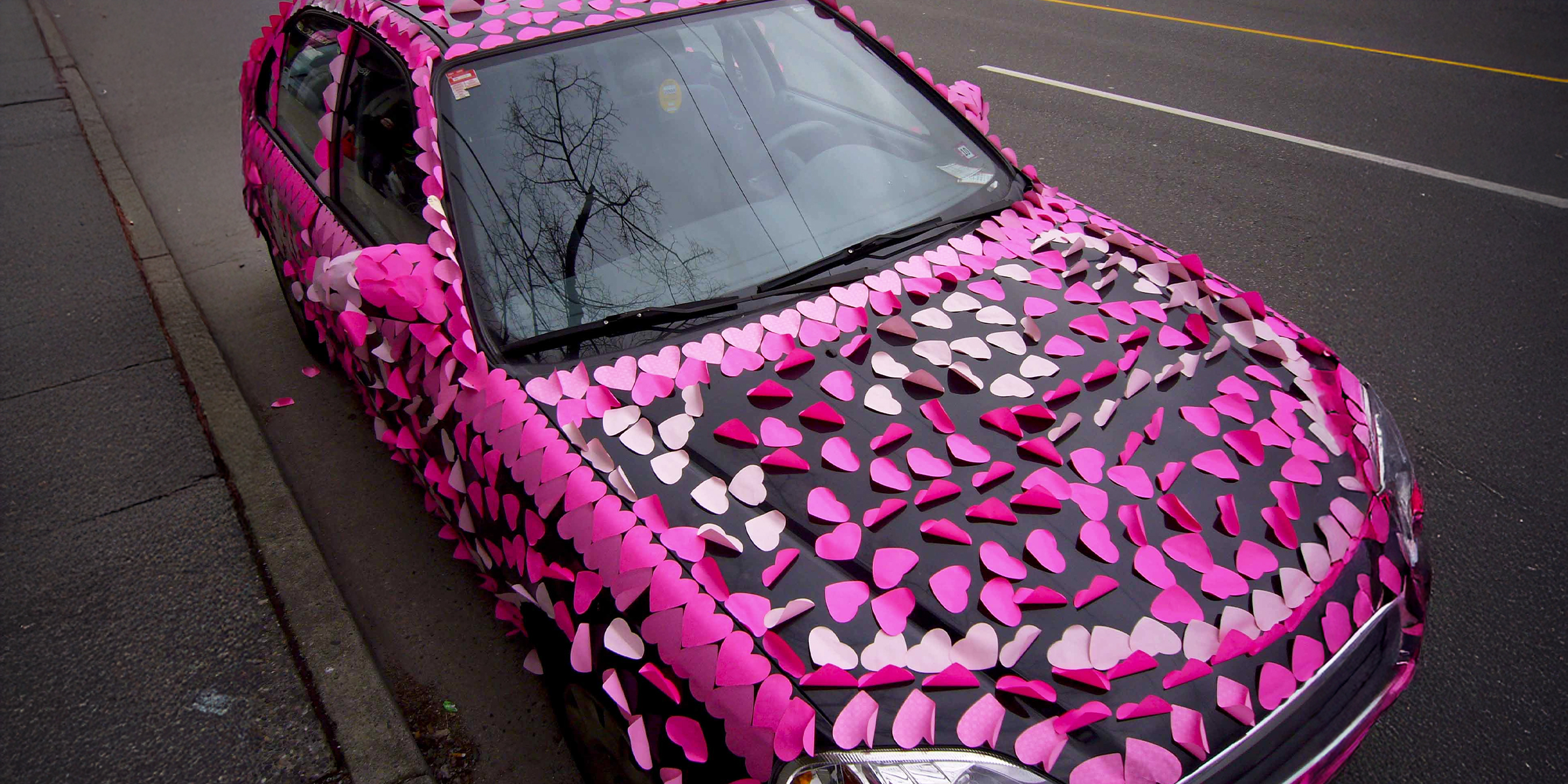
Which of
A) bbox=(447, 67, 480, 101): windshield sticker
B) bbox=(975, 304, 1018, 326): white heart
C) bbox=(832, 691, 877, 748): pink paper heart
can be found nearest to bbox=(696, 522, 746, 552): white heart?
bbox=(832, 691, 877, 748): pink paper heart

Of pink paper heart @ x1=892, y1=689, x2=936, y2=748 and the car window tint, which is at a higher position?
the car window tint

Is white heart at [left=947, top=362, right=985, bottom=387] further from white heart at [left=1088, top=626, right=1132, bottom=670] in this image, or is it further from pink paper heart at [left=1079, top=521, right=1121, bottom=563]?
white heart at [left=1088, top=626, right=1132, bottom=670]

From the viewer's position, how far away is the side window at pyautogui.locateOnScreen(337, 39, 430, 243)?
8.09ft

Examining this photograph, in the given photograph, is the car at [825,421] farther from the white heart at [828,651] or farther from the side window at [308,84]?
the side window at [308,84]

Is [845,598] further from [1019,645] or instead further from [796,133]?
[796,133]

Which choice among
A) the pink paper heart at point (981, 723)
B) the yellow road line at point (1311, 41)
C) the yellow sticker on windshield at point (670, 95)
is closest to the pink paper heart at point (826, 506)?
the pink paper heart at point (981, 723)

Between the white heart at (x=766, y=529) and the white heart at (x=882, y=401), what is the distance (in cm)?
37

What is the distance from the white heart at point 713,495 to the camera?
70.6 inches

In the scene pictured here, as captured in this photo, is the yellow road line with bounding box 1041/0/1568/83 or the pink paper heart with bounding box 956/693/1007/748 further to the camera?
the yellow road line with bounding box 1041/0/1568/83

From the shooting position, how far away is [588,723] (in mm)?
1974

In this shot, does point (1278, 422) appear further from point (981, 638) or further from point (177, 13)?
point (177, 13)

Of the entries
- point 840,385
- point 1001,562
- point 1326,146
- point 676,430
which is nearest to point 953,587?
point 1001,562

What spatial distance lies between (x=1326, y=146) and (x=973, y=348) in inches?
205

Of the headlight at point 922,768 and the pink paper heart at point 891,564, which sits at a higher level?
the pink paper heart at point 891,564
